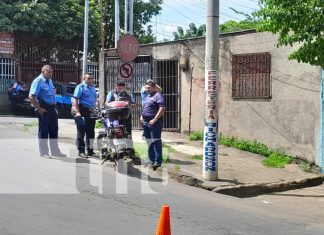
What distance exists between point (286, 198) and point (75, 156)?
4188 mm

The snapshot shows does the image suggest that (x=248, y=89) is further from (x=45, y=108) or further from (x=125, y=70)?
(x=45, y=108)

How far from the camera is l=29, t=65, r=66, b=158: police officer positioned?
32.6 feet

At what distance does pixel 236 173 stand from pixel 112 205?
428 centimetres

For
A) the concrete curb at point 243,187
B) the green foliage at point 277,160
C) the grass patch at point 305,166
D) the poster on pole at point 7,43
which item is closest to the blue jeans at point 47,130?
the concrete curb at point 243,187

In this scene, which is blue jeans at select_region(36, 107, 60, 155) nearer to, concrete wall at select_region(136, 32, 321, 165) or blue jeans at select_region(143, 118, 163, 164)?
blue jeans at select_region(143, 118, 163, 164)

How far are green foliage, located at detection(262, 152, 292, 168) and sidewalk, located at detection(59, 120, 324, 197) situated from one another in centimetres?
15

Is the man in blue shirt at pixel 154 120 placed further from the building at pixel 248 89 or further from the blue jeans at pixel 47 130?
the building at pixel 248 89

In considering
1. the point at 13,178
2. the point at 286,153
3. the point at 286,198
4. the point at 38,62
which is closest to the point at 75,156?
the point at 13,178

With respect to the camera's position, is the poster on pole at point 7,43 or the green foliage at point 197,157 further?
the poster on pole at point 7,43

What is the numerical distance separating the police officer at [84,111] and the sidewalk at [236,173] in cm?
130

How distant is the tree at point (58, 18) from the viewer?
1081 inches

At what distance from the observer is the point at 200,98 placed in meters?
14.5

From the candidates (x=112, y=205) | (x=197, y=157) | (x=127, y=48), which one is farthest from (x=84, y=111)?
(x=112, y=205)

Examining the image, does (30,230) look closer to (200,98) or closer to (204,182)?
(204,182)
